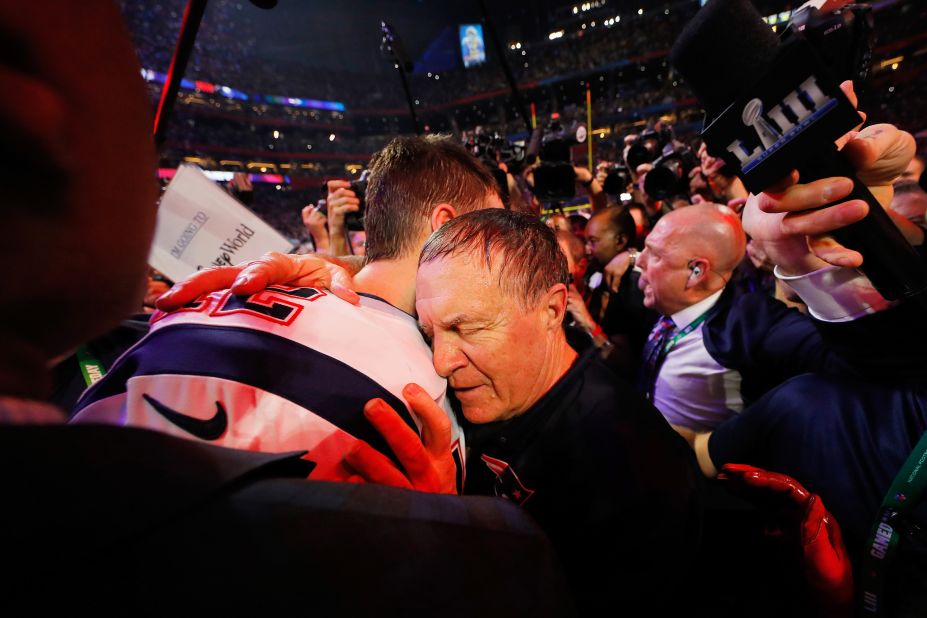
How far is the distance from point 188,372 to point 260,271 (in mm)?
362

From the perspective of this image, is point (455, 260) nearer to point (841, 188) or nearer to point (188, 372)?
point (188, 372)

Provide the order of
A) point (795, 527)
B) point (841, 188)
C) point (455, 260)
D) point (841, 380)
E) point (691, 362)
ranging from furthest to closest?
point (691, 362) < point (841, 380) < point (795, 527) < point (455, 260) < point (841, 188)

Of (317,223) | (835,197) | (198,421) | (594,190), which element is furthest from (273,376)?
(594,190)

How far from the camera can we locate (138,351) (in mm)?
914

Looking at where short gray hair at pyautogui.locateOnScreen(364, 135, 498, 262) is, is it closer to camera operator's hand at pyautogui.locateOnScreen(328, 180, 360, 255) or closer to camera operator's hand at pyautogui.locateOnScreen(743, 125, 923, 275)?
camera operator's hand at pyautogui.locateOnScreen(743, 125, 923, 275)

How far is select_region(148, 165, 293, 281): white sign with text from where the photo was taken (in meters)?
2.42

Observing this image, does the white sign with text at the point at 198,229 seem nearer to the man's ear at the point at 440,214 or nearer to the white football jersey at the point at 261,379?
the man's ear at the point at 440,214


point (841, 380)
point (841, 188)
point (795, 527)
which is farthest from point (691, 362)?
point (841, 188)

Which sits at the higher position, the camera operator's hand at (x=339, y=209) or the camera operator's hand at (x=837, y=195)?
the camera operator's hand at (x=339, y=209)

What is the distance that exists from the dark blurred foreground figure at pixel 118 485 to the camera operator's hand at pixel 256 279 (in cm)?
68

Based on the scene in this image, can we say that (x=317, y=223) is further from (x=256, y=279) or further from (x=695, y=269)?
(x=695, y=269)

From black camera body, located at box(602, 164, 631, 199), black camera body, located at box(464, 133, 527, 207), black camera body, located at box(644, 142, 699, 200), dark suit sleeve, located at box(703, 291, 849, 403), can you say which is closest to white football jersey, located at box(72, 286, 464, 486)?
dark suit sleeve, located at box(703, 291, 849, 403)

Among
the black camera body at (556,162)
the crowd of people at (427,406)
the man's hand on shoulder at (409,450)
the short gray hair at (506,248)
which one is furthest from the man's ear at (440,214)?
the black camera body at (556,162)

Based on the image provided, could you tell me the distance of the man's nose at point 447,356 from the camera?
47.8 inches
